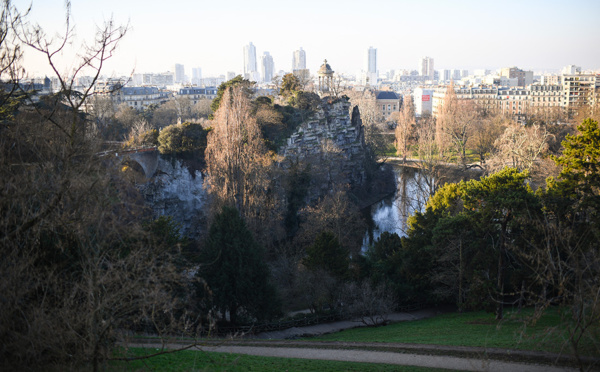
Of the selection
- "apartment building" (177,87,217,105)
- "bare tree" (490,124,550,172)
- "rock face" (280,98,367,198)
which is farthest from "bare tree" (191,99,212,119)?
"bare tree" (490,124,550,172)

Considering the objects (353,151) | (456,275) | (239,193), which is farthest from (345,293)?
(353,151)

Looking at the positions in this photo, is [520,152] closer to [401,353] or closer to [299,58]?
[401,353]

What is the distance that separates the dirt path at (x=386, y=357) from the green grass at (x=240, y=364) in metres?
0.35

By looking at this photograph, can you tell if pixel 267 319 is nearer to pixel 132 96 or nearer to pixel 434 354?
pixel 434 354

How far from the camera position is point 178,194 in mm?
30344

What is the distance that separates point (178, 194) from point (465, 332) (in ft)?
69.5

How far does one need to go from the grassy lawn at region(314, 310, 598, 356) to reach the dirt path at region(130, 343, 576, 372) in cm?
59

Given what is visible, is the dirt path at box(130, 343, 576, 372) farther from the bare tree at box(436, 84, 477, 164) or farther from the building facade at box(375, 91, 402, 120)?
the building facade at box(375, 91, 402, 120)

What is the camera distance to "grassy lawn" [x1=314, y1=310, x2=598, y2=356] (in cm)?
1164

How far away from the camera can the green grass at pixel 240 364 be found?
9859 millimetres

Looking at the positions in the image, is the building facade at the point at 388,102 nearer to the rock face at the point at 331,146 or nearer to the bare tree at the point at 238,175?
the rock face at the point at 331,146

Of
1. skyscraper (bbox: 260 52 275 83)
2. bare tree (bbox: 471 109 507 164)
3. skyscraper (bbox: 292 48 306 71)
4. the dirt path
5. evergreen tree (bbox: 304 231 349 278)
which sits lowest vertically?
the dirt path

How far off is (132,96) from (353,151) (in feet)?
152

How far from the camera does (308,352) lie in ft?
41.5
